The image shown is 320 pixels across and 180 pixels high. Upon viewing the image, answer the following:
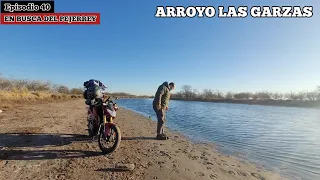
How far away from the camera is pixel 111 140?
21.8 ft

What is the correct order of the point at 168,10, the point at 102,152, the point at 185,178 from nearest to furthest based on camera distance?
the point at 185,178, the point at 102,152, the point at 168,10

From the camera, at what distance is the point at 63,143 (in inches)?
287

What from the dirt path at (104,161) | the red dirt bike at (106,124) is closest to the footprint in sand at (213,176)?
the dirt path at (104,161)

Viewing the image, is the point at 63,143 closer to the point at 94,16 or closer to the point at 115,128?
the point at 115,128

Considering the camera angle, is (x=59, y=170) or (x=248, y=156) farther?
(x=248, y=156)

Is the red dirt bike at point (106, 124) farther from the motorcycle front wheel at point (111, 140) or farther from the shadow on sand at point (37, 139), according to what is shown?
the shadow on sand at point (37, 139)

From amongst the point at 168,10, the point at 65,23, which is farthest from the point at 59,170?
the point at 65,23

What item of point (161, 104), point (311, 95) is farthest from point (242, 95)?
point (161, 104)

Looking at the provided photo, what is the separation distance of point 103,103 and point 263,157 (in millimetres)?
5022

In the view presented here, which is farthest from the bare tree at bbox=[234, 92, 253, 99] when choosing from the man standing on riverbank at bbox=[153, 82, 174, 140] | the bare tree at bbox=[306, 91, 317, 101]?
the man standing on riverbank at bbox=[153, 82, 174, 140]

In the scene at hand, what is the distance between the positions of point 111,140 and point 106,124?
19.2 inches

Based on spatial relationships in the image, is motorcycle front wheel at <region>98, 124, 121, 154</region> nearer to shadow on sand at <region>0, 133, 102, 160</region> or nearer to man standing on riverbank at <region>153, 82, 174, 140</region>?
shadow on sand at <region>0, 133, 102, 160</region>

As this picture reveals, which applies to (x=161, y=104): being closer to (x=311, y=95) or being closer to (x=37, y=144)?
(x=37, y=144)

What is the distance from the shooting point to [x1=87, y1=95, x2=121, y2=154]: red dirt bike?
250 inches
